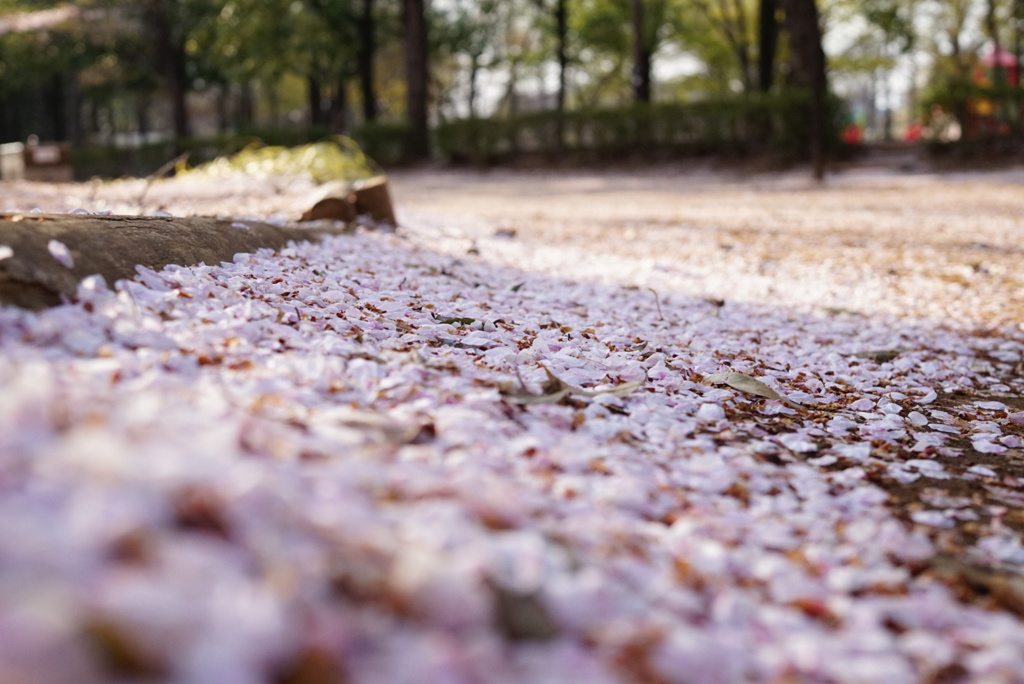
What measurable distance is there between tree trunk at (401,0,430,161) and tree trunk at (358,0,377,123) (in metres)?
3.46

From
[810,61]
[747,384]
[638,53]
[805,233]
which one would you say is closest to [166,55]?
[638,53]

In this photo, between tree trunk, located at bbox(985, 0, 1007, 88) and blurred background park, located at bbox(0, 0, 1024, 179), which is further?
tree trunk, located at bbox(985, 0, 1007, 88)

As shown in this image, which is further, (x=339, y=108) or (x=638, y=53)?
(x=339, y=108)

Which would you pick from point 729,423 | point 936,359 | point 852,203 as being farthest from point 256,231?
point 852,203

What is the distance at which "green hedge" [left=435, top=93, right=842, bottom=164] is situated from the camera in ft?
52.6

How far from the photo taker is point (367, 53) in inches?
973

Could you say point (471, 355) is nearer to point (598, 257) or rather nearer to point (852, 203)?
point (598, 257)

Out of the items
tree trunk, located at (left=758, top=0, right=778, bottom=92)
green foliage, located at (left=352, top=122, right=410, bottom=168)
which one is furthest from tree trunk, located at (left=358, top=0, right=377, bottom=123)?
tree trunk, located at (left=758, top=0, right=778, bottom=92)

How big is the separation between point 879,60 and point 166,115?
137 feet

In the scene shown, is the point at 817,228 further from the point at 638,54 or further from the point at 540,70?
the point at 540,70

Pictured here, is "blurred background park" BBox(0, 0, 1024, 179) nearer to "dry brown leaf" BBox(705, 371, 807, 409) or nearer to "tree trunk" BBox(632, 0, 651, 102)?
"tree trunk" BBox(632, 0, 651, 102)

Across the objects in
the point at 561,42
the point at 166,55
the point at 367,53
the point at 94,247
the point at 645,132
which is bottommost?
the point at 94,247

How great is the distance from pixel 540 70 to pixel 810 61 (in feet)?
72.0

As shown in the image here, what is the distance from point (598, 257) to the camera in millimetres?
6961
